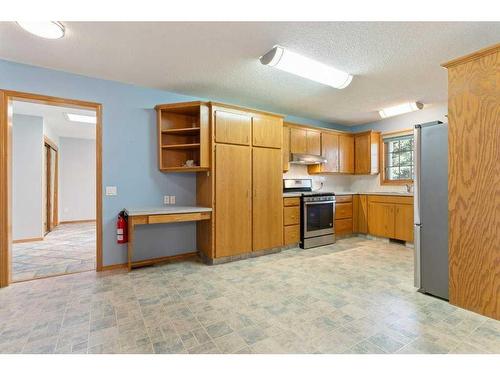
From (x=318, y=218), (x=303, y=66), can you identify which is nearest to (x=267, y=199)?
(x=318, y=218)

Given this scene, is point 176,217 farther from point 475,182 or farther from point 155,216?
point 475,182

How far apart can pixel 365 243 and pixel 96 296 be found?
4355 mm

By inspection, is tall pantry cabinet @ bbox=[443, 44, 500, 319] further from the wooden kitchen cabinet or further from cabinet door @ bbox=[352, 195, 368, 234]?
cabinet door @ bbox=[352, 195, 368, 234]

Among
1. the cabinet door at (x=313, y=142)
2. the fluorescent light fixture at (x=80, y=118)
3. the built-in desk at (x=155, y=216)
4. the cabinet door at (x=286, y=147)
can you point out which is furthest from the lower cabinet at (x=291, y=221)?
the fluorescent light fixture at (x=80, y=118)

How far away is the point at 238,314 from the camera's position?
6.92 feet

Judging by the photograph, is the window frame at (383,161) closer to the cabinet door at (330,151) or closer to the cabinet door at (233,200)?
the cabinet door at (330,151)

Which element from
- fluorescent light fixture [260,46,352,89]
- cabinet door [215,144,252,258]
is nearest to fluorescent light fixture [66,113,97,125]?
cabinet door [215,144,252,258]

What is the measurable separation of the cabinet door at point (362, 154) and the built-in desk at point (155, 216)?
365cm

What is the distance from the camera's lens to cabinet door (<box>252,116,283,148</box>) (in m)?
3.76

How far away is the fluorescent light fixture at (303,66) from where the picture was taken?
2.46 metres

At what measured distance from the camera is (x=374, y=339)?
1.74m

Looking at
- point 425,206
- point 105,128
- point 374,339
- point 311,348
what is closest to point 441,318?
point 374,339

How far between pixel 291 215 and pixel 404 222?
209 cm
